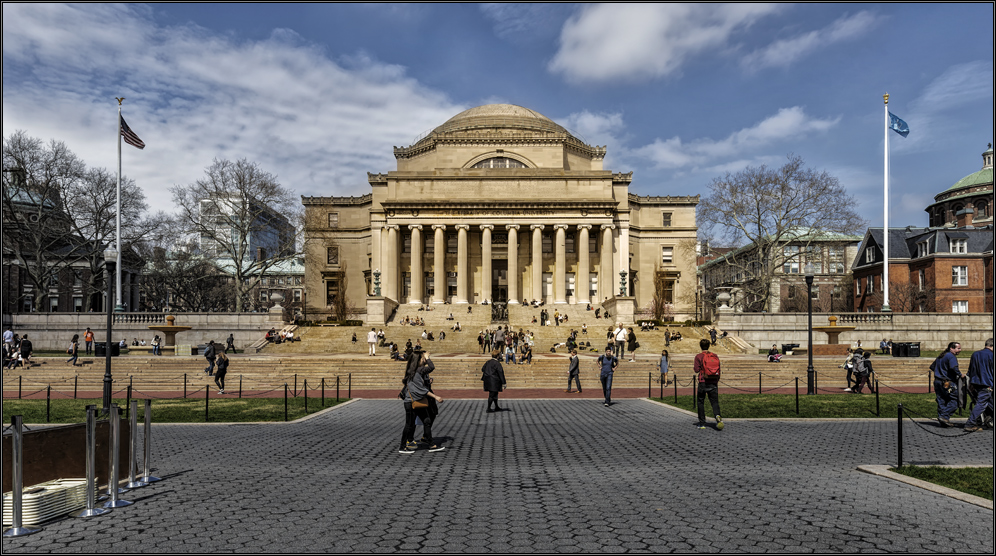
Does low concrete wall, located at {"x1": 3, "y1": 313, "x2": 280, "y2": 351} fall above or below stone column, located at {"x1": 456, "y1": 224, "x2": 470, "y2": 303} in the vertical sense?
below

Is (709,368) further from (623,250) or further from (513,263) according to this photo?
(623,250)

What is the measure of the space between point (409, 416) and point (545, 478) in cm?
348

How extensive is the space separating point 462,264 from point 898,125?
38.4 metres

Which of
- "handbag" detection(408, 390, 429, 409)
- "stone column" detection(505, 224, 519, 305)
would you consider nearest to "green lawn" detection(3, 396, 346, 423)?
"handbag" detection(408, 390, 429, 409)

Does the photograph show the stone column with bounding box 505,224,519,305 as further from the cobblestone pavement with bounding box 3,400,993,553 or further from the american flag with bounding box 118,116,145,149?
the cobblestone pavement with bounding box 3,400,993,553

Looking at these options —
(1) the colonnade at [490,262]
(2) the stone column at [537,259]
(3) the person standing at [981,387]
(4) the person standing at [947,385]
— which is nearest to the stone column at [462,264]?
(1) the colonnade at [490,262]

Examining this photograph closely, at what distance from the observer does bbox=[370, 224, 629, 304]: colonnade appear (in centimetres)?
6250

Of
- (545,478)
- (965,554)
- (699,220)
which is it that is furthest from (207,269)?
(965,554)

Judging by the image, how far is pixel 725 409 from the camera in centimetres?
1841

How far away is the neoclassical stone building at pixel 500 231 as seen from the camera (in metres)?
62.8

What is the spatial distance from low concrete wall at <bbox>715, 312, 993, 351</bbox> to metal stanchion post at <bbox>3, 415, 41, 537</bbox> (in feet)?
149

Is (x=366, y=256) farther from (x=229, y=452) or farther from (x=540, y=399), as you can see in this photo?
(x=229, y=452)

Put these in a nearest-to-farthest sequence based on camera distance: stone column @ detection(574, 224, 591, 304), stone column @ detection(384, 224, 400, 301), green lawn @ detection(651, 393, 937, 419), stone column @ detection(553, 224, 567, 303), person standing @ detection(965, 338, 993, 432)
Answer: person standing @ detection(965, 338, 993, 432) < green lawn @ detection(651, 393, 937, 419) < stone column @ detection(574, 224, 591, 304) < stone column @ detection(384, 224, 400, 301) < stone column @ detection(553, 224, 567, 303)

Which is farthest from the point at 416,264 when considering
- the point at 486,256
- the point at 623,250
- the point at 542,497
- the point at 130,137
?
the point at 542,497
